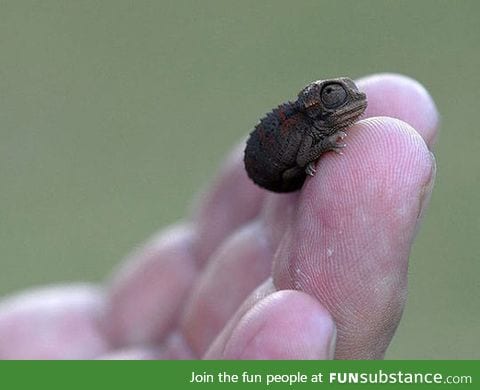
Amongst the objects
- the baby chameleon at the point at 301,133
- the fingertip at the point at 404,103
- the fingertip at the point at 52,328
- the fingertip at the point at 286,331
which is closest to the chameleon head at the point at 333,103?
the baby chameleon at the point at 301,133

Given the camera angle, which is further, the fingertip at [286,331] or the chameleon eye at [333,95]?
the chameleon eye at [333,95]

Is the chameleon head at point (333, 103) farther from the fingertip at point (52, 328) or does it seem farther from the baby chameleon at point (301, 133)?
the fingertip at point (52, 328)

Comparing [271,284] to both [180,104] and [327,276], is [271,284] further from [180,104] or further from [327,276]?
[180,104]

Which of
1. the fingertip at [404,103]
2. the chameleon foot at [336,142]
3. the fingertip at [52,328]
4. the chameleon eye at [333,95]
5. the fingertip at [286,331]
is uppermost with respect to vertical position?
the chameleon eye at [333,95]

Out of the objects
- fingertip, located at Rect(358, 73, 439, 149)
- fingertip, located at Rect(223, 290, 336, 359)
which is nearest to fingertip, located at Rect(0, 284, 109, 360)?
fingertip, located at Rect(223, 290, 336, 359)

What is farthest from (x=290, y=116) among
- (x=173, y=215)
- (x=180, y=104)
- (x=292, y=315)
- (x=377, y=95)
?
(x=180, y=104)

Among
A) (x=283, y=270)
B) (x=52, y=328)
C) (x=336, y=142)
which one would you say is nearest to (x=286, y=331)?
(x=283, y=270)

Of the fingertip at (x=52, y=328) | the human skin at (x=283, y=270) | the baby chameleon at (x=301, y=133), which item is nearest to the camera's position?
the human skin at (x=283, y=270)

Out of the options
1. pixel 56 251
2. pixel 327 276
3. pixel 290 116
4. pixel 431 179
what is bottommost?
pixel 56 251

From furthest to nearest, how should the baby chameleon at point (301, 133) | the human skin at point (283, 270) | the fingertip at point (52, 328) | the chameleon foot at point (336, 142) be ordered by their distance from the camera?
the fingertip at point (52, 328)
the baby chameleon at point (301, 133)
the chameleon foot at point (336, 142)
the human skin at point (283, 270)
